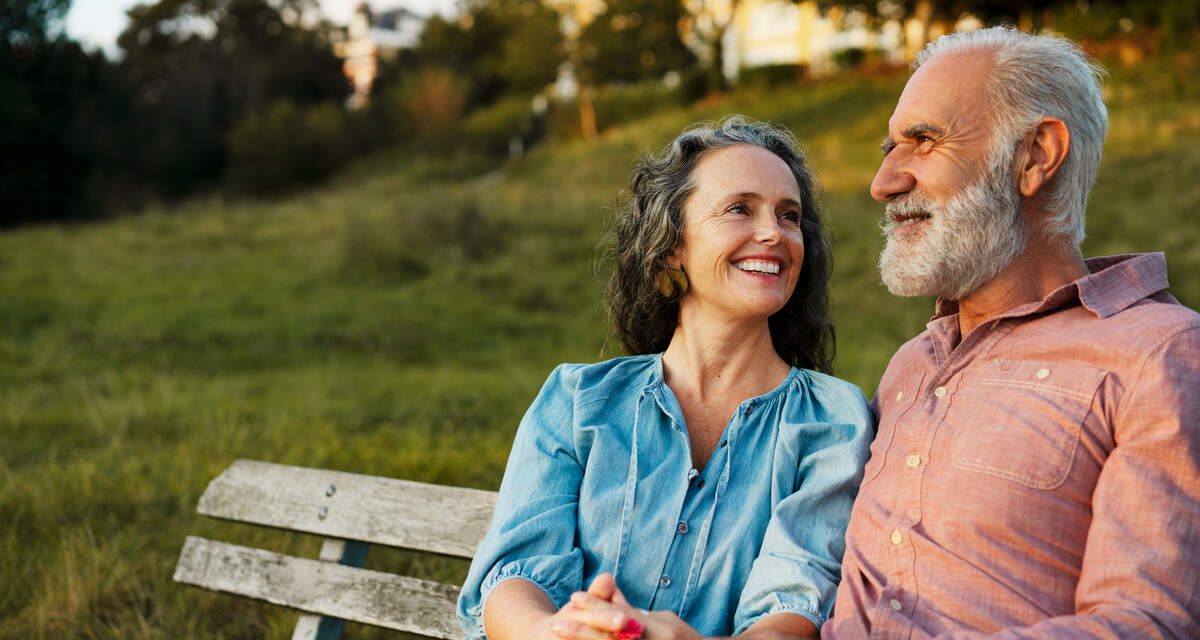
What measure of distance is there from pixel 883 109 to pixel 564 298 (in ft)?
46.1

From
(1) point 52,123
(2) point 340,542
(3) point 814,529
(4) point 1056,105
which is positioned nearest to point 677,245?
(3) point 814,529

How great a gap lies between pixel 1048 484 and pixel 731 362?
93 centimetres

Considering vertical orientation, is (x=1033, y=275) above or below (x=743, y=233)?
below

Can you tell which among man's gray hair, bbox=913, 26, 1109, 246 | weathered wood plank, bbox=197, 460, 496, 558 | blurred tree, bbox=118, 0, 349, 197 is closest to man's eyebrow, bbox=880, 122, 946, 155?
man's gray hair, bbox=913, 26, 1109, 246

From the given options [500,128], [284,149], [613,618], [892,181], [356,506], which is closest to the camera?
[613,618]

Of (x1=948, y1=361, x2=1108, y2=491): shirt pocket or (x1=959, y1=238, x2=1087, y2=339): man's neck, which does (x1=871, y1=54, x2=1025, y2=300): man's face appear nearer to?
(x1=959, y1=238, x2=1087, y2=339): man's neck

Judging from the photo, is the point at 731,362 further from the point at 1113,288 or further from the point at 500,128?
the point at 500,128

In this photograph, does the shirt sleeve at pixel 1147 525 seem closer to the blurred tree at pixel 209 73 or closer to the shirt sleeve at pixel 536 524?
the shirt sleeve at pixel 536 524

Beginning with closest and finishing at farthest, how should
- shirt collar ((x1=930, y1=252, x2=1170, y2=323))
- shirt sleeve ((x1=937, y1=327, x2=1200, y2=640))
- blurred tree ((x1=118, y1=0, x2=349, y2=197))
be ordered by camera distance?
shirt sleeve ((x1=937, y1=327, x2=1200, y2=640)) < shirt collar ((x1=930, y1=252, x2=1170, y2=323)) < blurred tree ((x1=118, y1=0, x2=349, y2=197))

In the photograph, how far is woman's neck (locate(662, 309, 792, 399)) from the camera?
2900 mm

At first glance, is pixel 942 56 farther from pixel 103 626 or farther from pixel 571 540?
pixel 103 626

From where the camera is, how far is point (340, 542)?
3.39 m

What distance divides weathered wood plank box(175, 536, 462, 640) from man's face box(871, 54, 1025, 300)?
4.97ft

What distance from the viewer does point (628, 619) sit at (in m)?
2.17
